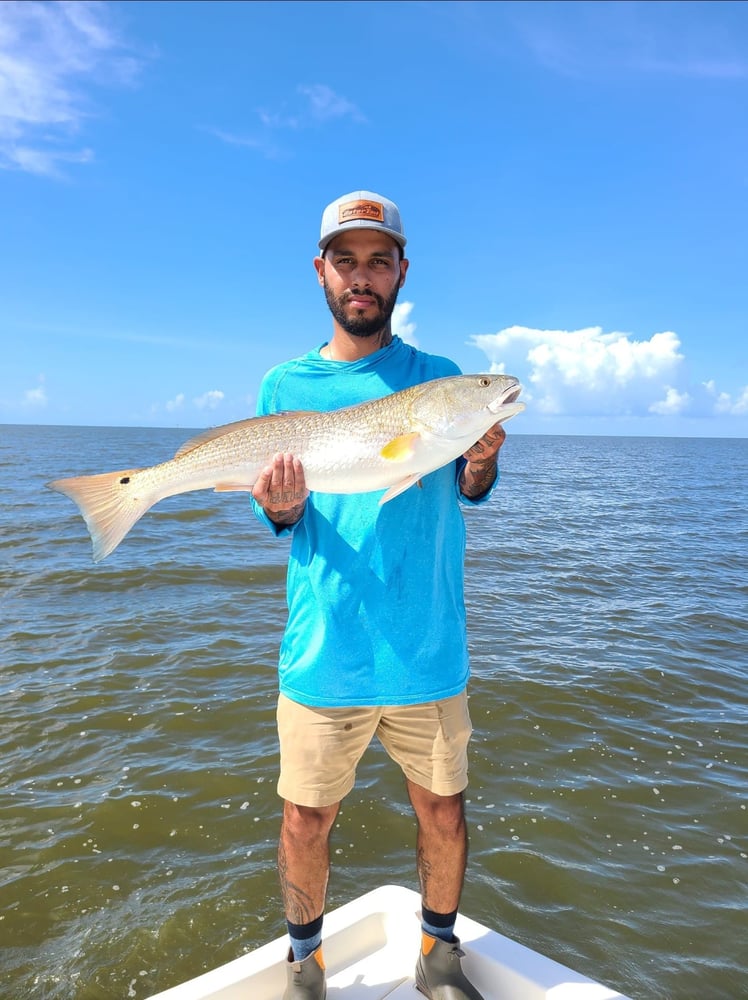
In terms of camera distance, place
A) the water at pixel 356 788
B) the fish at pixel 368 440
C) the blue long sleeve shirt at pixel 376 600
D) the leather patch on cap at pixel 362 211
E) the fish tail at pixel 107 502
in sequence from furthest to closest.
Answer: the water at pixel 356 788 → the fish tail at pixel 107 502 → the leather patch on cap at pixel 362 211 → the fish at pixel 368 440 → the blue long sleeve shirt at pixel 376 600

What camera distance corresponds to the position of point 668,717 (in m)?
7.48

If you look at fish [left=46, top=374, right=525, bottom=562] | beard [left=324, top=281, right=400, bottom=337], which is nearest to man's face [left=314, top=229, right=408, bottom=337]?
beard [left=324, top=281, right=400, bottom=337]

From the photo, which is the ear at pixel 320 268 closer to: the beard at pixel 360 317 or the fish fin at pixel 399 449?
the beard at pixel 360 317

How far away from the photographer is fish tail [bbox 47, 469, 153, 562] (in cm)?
357

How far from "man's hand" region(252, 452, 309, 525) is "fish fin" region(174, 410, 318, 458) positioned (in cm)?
25

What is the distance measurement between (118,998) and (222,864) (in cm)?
123

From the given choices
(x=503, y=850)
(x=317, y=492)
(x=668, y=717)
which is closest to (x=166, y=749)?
(x=503, y=850)

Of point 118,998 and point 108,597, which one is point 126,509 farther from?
point 108,597

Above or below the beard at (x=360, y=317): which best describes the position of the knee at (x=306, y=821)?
below

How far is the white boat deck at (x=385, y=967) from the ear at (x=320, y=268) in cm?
356

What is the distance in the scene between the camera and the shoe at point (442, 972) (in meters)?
3.18

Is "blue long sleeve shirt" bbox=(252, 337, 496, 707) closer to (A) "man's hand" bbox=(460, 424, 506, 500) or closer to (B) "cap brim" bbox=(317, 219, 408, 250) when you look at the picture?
(A) "man's hand" bbox=(460, 424, 506, 500)

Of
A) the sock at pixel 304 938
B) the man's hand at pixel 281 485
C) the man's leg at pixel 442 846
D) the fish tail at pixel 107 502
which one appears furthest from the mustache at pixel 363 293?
the sock at pixel 304 938

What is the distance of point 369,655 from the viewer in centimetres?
314
